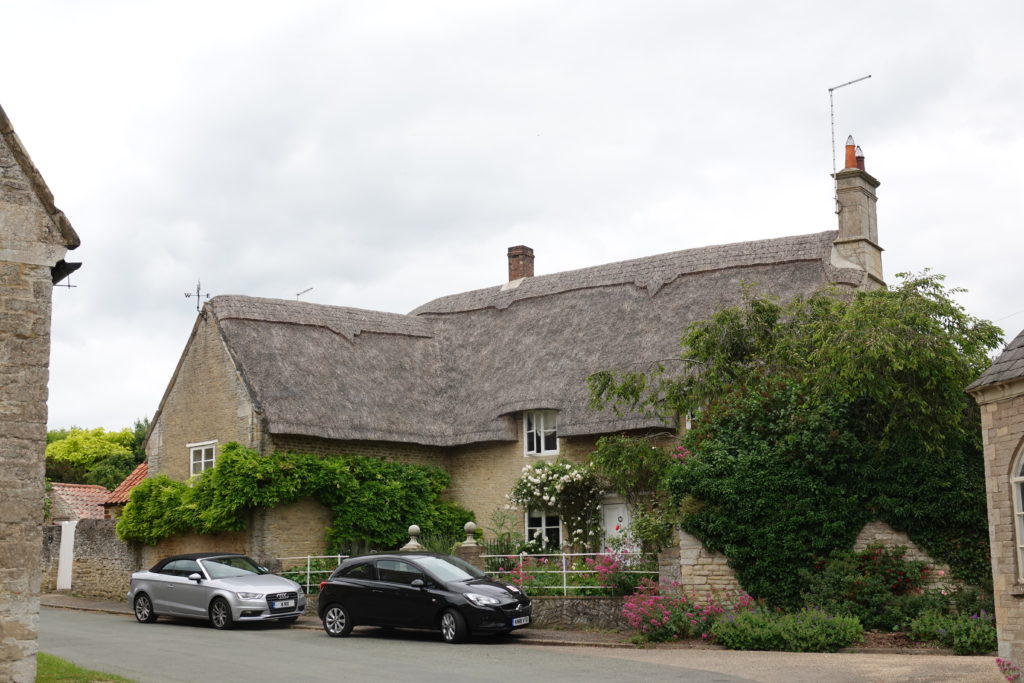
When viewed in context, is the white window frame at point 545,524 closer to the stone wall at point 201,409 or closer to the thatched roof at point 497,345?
the thatched roof at point 497,345

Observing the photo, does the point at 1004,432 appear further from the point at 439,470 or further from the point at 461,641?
the point at 439,470

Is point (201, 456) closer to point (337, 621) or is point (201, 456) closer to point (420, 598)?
point (337, 621)

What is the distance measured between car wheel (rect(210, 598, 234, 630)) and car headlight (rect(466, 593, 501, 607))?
5.35 m

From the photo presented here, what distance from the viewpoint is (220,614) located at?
68.3 ft

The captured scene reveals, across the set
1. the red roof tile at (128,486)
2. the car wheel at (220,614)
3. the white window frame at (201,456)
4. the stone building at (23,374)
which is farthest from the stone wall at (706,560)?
the red roof tile at (128,486)

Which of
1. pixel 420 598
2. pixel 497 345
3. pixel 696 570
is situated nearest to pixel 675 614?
pixel 696 570

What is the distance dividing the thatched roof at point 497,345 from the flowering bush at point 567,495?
1161mm

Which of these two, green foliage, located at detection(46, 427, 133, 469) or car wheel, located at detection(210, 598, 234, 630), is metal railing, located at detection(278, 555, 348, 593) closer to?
car wheel, located at detection(210, 598, 234, 630)

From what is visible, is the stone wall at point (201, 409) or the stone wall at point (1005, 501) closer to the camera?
the stone wall at point (1005, 501)

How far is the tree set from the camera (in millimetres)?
18094

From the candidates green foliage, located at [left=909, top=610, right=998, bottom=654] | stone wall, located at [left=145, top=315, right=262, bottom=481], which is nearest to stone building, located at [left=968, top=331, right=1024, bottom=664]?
green foliage, located at [left=909, top=610, right=998, bottom=654]

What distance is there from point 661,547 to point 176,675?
31.1 feet

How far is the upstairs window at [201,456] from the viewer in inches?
1129

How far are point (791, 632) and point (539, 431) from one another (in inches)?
506
